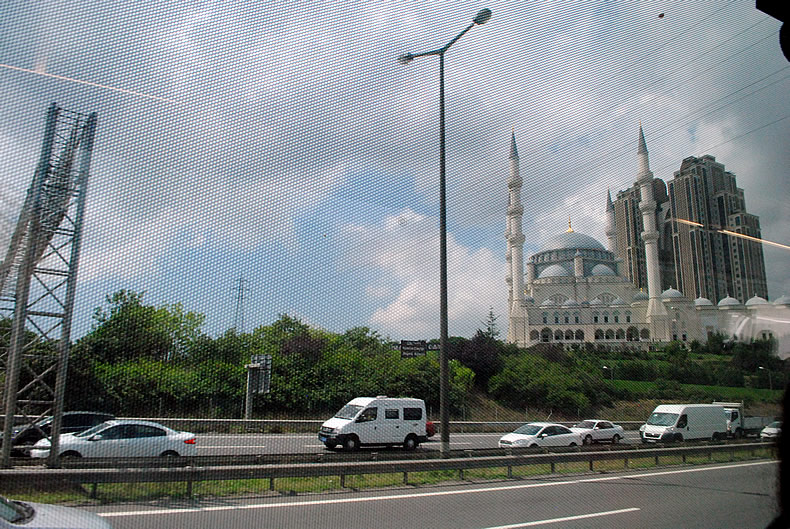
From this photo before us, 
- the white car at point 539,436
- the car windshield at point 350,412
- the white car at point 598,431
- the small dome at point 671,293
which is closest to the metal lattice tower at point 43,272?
the car windshield at point 350,412

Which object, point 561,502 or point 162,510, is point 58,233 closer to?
point 162,510

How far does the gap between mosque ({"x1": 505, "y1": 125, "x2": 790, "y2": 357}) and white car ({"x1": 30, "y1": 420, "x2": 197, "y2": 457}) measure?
2774 millimetres


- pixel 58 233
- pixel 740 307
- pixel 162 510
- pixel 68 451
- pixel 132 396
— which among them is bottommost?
pixel 162 510

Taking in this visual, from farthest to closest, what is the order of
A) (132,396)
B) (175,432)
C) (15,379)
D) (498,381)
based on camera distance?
1. (498,381)
2. (175,432)
3. (132,396)
4. (15,379)

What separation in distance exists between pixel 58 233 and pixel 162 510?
4.96ft

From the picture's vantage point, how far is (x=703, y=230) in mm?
3479

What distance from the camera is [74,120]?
7.14 ft

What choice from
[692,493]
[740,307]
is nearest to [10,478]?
[740,307]

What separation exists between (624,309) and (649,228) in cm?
286

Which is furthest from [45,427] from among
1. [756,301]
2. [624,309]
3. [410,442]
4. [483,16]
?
[624,309]

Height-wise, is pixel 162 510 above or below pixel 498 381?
below

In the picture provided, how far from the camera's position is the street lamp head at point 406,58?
2.84 meters

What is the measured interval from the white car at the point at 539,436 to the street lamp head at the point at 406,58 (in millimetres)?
6479

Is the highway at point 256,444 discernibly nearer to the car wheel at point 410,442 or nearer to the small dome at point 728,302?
the car wheel at point 410,442
